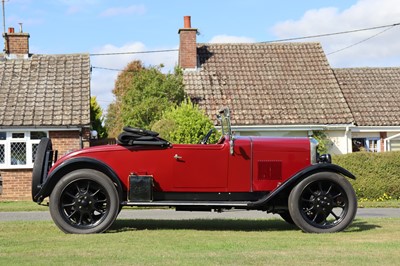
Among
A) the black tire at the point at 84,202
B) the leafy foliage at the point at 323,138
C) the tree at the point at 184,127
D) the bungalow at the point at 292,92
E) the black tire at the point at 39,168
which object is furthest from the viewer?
the bungalow at the point at 292,92

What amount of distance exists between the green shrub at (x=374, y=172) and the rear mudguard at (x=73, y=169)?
1153 centimetres

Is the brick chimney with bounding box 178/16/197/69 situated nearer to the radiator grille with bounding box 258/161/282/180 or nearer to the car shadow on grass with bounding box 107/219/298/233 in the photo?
the car shadow on grass with bounding box 107/219/298/233

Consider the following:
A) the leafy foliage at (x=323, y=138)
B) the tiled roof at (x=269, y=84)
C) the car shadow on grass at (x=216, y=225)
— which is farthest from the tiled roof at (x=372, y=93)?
the car shadow on grass at (x=216, y=225)

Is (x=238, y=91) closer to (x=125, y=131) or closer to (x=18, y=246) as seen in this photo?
(x=125, y=131)

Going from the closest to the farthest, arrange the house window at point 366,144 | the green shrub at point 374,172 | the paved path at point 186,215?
the paved path at point 186,215
the green shrub at point 374,172
the house window at point 366,144

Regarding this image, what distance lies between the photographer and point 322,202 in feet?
34.9

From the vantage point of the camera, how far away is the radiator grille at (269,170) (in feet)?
35.1

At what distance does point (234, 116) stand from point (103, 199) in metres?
16.8

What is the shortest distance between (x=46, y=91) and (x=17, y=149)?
283 centimetres

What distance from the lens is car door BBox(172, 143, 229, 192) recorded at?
1050 centimetres

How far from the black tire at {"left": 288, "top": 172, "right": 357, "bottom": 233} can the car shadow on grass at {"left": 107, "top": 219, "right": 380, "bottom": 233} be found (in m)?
0.47

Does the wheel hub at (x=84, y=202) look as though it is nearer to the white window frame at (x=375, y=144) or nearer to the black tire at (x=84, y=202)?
the black tire at (x=84, y=202)

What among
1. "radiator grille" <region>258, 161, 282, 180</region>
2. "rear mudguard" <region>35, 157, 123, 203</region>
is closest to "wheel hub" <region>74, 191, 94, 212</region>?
"rear mudguard" <region>35, 157, 123, 203</region>

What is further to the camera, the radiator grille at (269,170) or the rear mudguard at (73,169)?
the radiator grille at (269,170)
